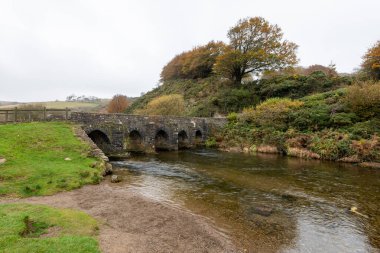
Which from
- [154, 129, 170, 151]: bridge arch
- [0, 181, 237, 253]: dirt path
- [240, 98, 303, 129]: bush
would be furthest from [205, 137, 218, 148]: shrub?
[0, 181, 237, 253]: dirt path

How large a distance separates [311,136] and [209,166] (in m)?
14.4

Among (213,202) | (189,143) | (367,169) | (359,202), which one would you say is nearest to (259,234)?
(213,202)

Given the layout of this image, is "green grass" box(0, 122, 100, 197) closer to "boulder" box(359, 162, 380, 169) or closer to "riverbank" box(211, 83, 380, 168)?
"riverbank" box(211, 83, 380, 168)

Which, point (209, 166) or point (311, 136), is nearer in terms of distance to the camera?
point (209, 166)

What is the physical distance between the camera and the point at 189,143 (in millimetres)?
37438

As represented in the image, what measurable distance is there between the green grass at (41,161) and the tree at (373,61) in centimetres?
4194

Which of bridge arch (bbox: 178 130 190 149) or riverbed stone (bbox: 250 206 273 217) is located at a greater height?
bridge arch (bbox: 178 130 190 149)

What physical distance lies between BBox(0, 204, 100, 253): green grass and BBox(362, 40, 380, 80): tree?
146 ft

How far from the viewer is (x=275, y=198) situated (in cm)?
1470

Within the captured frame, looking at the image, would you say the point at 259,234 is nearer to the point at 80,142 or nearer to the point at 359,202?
the point at 359,202

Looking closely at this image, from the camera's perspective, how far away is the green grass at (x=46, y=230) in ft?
25.0

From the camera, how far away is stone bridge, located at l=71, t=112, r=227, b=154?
25781mm

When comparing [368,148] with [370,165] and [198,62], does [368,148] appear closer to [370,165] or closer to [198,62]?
[370,165]

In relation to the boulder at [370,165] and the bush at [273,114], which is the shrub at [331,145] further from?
the bush at [273,114]
